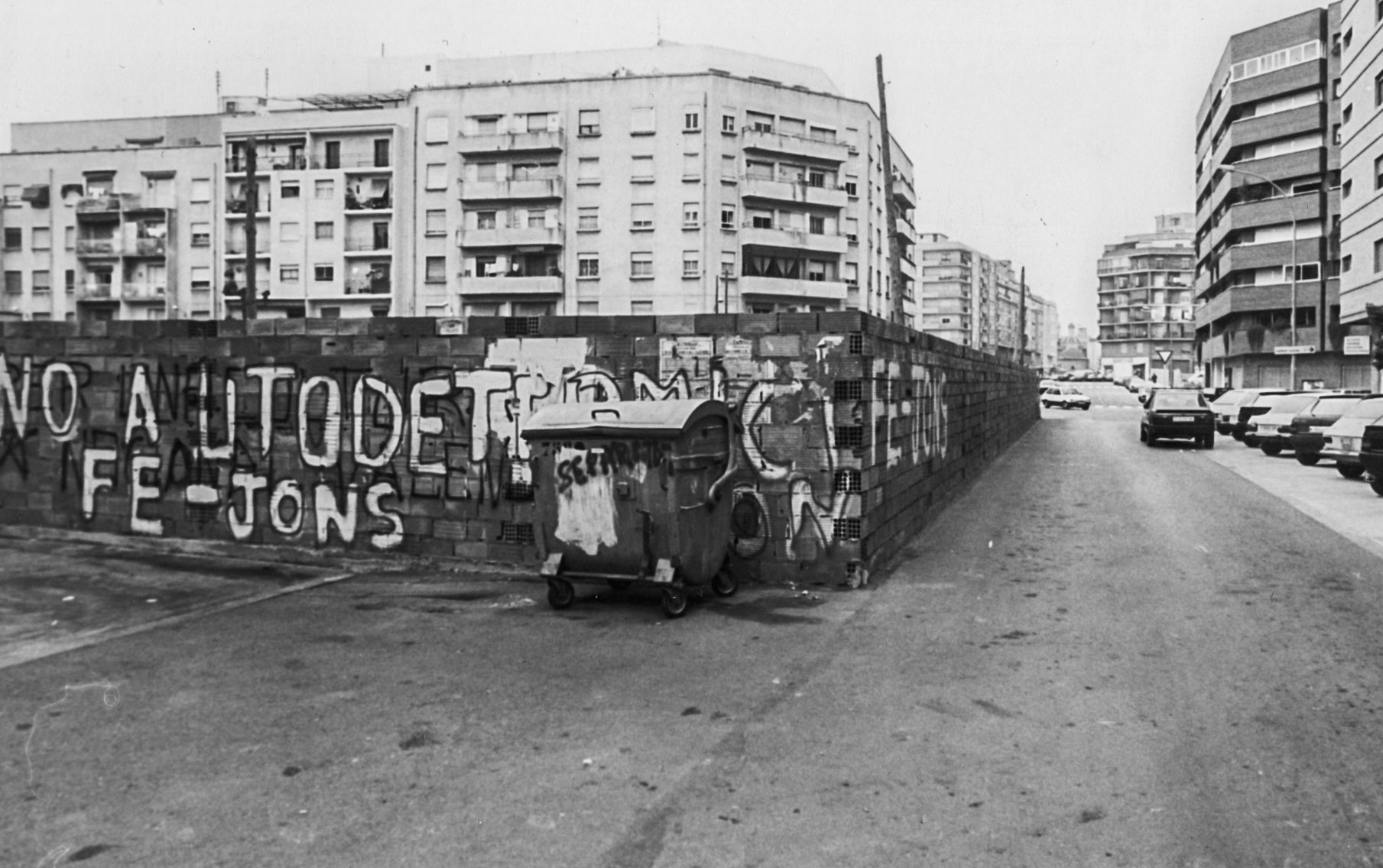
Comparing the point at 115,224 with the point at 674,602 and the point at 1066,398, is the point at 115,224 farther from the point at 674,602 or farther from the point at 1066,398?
the point at 674,602

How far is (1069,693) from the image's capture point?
5.32 metres

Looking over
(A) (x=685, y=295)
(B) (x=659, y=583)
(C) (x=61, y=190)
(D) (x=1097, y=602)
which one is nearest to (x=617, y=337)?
(B) (x=659, y=583)

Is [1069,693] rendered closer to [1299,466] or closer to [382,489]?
[382,489]

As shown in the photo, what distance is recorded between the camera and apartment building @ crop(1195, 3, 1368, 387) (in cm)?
5459

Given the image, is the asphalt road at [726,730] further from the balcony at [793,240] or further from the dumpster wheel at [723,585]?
the balcony at [793,240]

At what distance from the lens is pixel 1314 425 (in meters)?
18.7

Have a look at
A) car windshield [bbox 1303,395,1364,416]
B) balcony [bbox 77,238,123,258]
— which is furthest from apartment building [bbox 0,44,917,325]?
car windshield [bbox 1303,395,1364,416]

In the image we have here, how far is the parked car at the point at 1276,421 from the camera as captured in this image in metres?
20.9

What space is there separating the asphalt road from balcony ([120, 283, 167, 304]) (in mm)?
62576

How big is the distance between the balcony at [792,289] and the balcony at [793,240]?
6.22 ft

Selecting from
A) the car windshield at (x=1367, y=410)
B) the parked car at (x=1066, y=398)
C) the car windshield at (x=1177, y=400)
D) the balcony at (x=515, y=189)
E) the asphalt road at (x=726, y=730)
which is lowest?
the asphalt road at (x=726, y=730)

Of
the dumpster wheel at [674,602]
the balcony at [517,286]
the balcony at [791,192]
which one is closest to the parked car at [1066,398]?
the balcony at [791,192]

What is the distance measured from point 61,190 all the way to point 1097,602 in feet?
242

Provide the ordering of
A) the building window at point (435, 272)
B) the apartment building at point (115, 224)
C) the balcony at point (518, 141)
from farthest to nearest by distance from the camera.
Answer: the apartment building at point (115, 224) → the building window at point (435, 272) → the balcony at point (518, 141)
